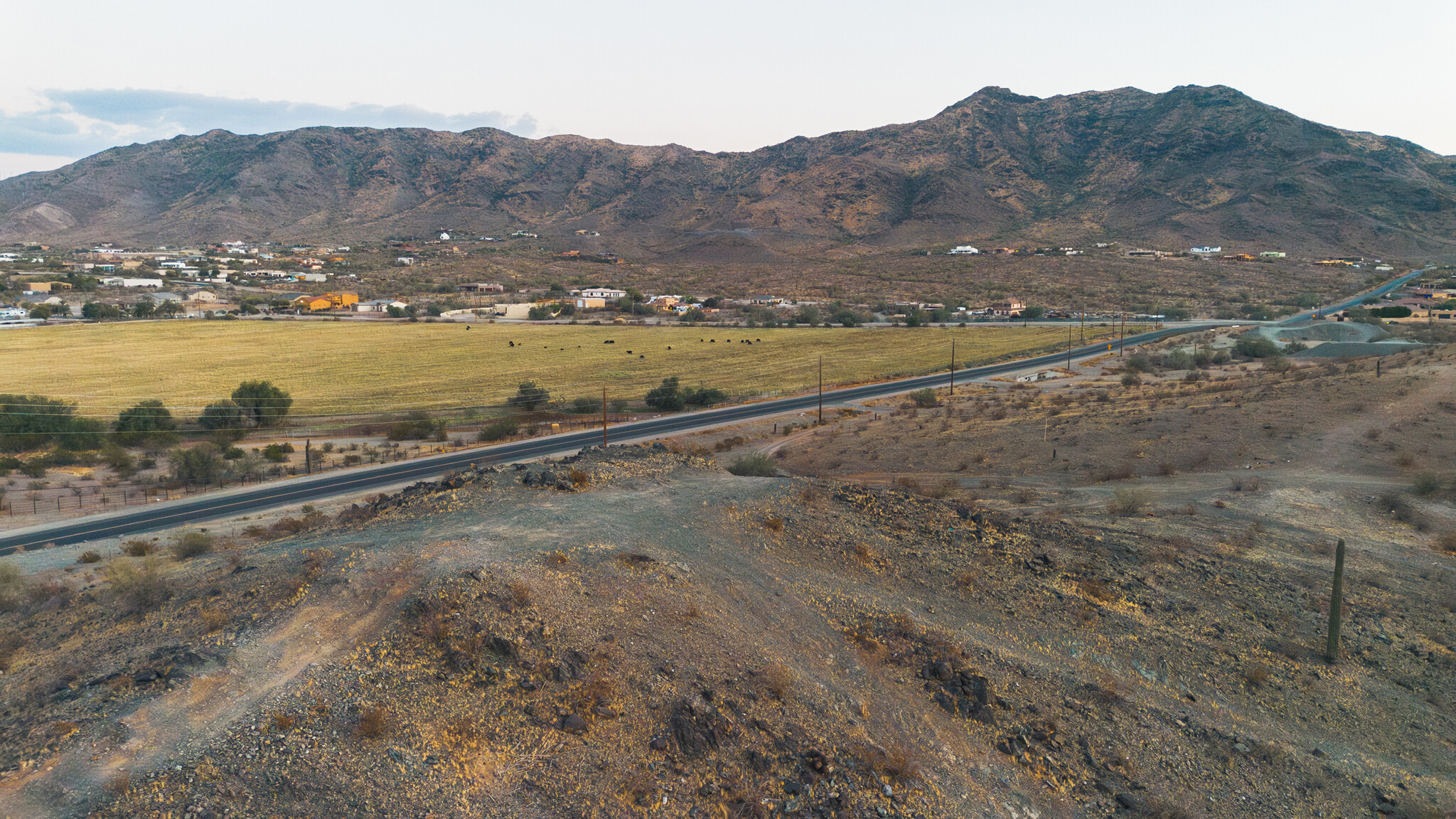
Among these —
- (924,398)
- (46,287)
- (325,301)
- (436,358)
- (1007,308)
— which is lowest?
(924,398)

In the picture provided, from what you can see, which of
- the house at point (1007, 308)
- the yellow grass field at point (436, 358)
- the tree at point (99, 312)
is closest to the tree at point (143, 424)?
the yellow grass field at point (436, 358)

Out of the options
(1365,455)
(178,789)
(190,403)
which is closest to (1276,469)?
(1365,455)

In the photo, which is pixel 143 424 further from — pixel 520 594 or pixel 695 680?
pixel 695 680

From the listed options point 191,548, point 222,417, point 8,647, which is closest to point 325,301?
point 222,417

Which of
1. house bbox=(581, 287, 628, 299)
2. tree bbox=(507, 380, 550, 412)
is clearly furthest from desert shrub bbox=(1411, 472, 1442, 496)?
house bbox=(581, 287, 628, 299)

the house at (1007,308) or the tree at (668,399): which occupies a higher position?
the house at (1007,308)

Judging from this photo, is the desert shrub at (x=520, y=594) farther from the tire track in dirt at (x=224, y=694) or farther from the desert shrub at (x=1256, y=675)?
the desert shrub at (x=1256, y=675)
